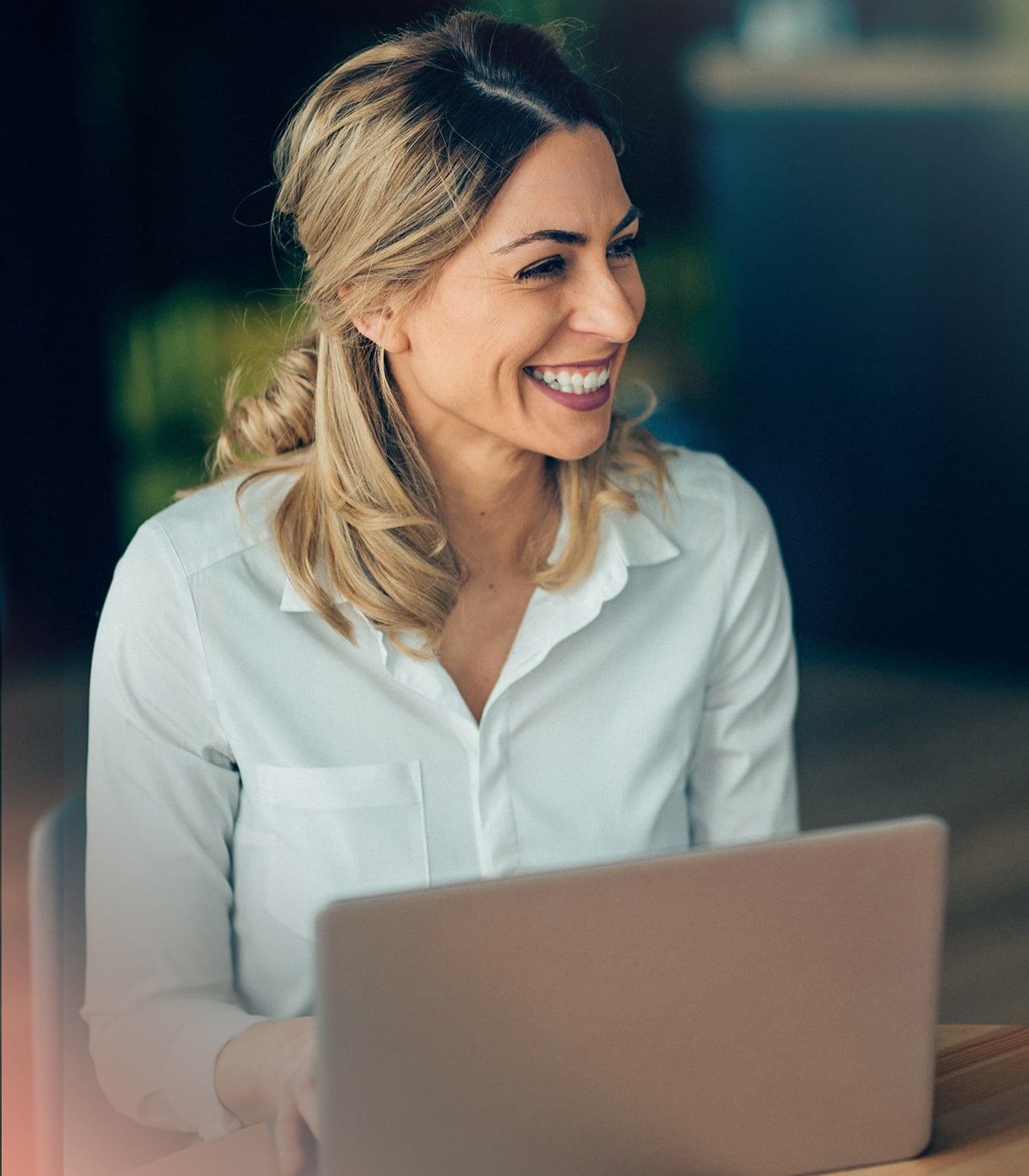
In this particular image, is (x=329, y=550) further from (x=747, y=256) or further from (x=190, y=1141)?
(x=747, y=256)

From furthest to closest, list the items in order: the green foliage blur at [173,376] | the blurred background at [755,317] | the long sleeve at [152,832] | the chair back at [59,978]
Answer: the green foliage blur at [173,376] → the blurred background at [755,317] → the long sleeve at [152,832] → the chair back at [59,978]

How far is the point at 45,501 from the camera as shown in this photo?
3.12 m

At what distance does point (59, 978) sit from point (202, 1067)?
146mm

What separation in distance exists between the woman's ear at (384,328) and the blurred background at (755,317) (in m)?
1.39

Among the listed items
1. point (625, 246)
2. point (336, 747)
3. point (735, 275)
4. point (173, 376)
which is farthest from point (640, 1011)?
point (735, 275)

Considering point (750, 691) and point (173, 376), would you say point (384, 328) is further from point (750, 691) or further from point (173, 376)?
point (173, 376)

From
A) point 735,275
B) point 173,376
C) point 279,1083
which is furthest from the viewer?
point 735,275

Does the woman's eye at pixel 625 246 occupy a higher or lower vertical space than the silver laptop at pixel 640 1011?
higher

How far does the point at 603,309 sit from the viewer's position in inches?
49.9

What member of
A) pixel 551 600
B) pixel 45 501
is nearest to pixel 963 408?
pixel 45 501

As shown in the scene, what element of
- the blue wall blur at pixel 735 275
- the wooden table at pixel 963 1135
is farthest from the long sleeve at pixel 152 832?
the blue wall blur at pixel 735 275

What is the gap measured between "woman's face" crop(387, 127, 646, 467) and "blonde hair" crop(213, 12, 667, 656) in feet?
0.08

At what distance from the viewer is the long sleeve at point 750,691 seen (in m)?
1.44

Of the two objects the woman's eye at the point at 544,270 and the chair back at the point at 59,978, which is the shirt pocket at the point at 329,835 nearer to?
the chair back at the point at 59,978
